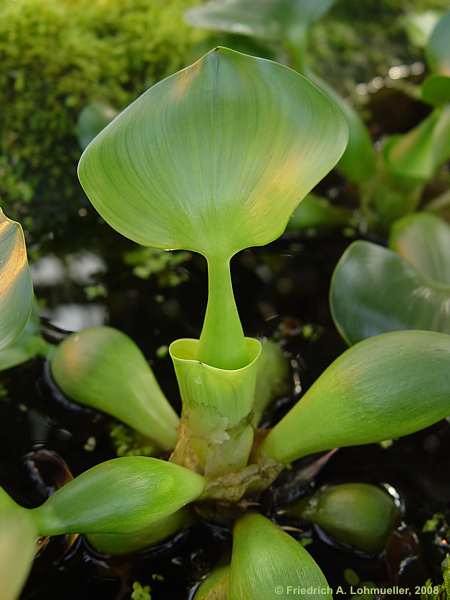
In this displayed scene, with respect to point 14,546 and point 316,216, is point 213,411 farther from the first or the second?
point 316,216

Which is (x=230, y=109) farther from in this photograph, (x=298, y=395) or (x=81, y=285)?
(x=81, y=285)

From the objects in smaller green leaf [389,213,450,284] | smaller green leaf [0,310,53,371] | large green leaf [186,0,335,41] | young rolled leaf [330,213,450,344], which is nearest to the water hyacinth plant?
young rolled leaf [330,213,450,344]

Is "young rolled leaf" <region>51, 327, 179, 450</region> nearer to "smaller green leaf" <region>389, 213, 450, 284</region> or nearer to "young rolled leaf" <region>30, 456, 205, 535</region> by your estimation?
"young rolled leaf" <region>30, 456, 205, 535</region>

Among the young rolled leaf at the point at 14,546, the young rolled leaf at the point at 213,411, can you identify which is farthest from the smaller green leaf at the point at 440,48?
the young rolled leaf at the point at 14,546

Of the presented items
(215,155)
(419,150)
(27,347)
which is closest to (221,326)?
(215,155)

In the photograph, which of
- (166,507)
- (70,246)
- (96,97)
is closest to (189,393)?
(166,507)

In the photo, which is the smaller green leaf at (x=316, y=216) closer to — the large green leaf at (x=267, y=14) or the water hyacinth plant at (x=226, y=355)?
the large green leaf at (x=267, y=14)
